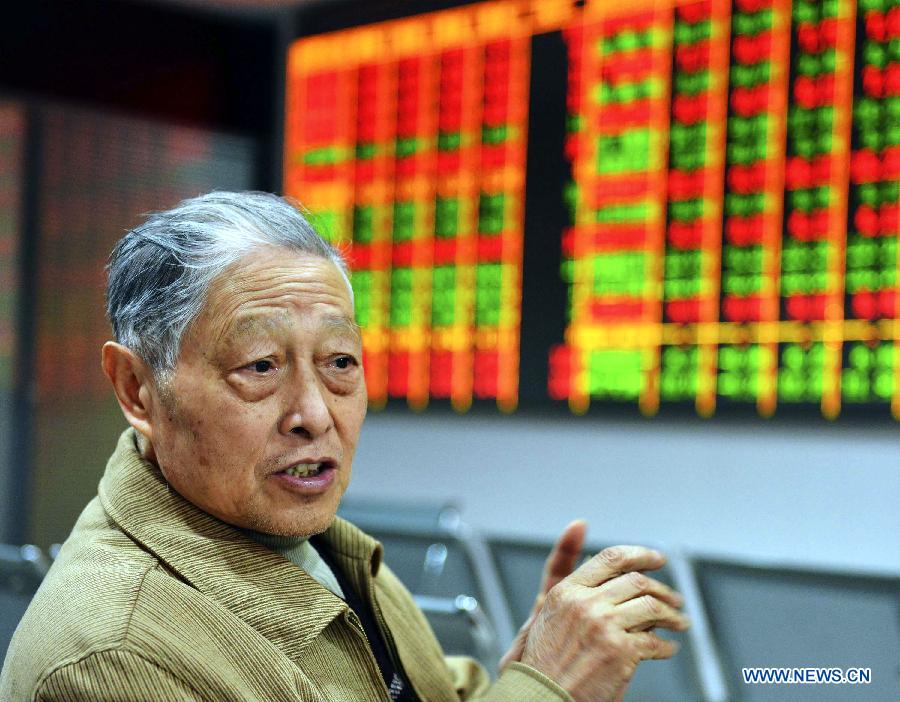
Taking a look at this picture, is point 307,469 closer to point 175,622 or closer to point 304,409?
point 304,409

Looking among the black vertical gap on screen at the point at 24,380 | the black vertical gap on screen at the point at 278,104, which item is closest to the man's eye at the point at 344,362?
the black vertical gap on screen at the point at 24,380

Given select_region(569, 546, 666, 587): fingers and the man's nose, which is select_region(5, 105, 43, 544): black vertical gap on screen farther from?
select_region(569, 546, 666, 587): fingers

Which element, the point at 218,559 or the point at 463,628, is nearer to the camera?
the point at 218,559

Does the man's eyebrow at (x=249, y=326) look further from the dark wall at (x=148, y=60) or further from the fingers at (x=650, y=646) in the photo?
the dark wall at (x=148, y=60)

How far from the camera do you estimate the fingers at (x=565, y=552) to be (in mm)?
1429

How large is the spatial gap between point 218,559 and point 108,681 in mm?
178

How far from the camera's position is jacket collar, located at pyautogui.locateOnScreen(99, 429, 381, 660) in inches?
43.8

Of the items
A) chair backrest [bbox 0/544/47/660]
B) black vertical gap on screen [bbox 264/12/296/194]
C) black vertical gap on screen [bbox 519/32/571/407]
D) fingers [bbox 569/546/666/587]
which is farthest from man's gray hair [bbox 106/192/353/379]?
black vertical gap on screen [bbox 264/12/296/194]

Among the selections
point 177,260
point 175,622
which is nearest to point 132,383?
point 177,260

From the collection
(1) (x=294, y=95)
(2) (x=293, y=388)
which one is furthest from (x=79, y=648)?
(1) (x=294, y=95)

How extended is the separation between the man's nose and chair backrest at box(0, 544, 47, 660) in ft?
2.58

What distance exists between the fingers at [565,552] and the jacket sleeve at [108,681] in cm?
55

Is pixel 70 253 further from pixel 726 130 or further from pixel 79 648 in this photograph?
pixel 79 648

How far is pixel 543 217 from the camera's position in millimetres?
3529
